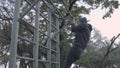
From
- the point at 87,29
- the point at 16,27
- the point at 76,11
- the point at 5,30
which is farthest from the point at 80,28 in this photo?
the point at 5,30

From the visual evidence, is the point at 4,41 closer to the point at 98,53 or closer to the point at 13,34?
the point at 13,34

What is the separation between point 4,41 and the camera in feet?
56.5

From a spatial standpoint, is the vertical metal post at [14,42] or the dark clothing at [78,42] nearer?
the vertical metal post at [14,42]

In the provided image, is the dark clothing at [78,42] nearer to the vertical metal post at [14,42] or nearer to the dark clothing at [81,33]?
the dark clothing at [81,33]

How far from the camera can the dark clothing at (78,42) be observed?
5461mm

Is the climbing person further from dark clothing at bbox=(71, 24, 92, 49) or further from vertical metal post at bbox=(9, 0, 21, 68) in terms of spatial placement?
vertical metal post at bbox=(9, 0, 21, 68)

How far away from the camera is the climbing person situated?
5.46 meters

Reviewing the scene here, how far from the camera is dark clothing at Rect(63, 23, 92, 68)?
546 cm

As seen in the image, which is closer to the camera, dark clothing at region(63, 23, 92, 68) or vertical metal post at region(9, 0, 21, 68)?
vertical metal post at region(9, 0, 21, 68)

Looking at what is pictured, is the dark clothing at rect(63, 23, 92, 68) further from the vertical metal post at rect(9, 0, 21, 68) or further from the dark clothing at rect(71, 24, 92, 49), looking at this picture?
the vertical metal post at rect(9, 0, 21, 68)

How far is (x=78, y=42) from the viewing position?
18.2 ft

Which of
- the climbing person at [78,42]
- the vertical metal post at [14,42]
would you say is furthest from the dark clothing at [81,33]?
the vertical metal post at [14,42]

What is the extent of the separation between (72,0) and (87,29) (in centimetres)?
820

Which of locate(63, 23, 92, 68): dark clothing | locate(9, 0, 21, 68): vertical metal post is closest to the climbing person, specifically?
locate(63, 23, 92, 68): dark clothing
